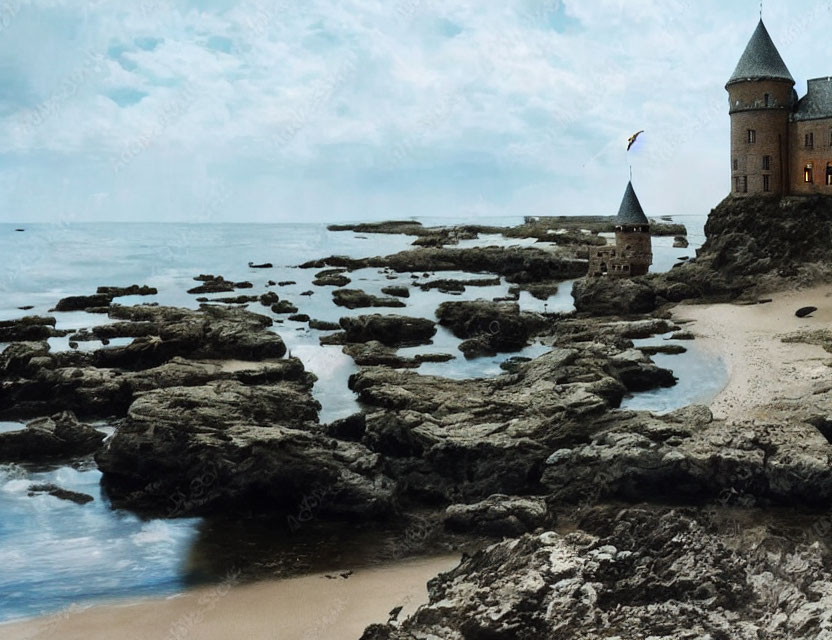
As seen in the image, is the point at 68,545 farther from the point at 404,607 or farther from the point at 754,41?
the point at 754,41

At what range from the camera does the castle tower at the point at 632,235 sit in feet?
205

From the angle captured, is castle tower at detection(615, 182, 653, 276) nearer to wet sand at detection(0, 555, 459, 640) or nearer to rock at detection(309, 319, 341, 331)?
rock at detection(309, 319, 341, 331)

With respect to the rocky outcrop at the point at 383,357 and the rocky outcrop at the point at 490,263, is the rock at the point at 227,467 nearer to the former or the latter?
the rocky outcrop at the point at 383,357

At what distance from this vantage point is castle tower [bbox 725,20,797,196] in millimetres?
59531

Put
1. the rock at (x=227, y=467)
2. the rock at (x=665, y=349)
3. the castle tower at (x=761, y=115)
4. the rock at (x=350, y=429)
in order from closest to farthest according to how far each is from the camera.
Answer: the rock at (x=227, y=467) → the rock at (x=350, y=429) → the rock at (x=665, y=349) → the castle tower at (x=761, y=115)

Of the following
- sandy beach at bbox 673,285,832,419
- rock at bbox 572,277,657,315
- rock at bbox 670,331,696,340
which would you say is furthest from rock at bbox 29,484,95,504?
rock at bbox 572,277,657,315

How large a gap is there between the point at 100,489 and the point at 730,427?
18.8 meters

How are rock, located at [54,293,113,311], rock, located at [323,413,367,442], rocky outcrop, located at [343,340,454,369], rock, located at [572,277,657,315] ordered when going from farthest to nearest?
1. rock, located at [54,293,113,311]
2. rock, located at [572,277,657,315]
3. rocky outcrop, located at [343,340,454,369]
4. rock, located at [323,413,367,442]

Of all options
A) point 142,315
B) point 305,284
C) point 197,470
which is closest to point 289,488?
point 197,470

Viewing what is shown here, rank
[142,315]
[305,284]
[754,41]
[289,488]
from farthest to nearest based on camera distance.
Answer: [305,284] < [754,41] < [142,315] < [289,488]

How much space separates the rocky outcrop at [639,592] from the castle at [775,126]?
53.5m

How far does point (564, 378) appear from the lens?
30188mm

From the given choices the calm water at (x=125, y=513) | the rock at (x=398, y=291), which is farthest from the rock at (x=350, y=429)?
the rock at (x=398, y=291)

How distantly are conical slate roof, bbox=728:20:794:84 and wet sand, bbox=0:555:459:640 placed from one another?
53294 millimetres
